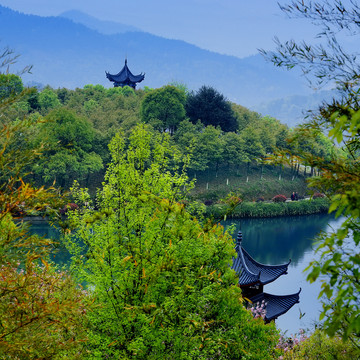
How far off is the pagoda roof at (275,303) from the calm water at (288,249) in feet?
10.8

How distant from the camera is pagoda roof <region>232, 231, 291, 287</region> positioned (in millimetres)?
14836

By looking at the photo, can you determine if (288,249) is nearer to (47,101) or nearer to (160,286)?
(160,286)

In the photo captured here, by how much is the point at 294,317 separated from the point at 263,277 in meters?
6.31

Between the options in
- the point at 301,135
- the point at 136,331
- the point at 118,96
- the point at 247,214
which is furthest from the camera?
the point at 118,96

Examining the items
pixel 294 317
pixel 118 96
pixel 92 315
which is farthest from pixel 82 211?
pixel 118 96

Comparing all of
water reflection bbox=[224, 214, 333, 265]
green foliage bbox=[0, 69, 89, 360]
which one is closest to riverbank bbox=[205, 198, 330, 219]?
water reflection bbox=[224, 214, 333, 265]

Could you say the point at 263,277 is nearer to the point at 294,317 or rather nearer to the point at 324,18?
the point at 294,317

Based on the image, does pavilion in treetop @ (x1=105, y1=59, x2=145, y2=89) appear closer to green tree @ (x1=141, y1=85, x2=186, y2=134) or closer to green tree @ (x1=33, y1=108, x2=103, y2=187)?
green tree @ (x1=141, y1=85, x2=186, y2=134)

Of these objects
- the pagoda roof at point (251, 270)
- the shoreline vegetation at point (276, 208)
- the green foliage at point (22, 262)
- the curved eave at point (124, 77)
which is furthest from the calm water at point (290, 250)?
the curved eave at point (124, 77)

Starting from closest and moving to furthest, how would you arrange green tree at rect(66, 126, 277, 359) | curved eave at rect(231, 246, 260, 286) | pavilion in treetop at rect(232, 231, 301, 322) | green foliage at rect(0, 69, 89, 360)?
green foliage at rect(0, 69, 89, 360) → green tree at rect(66, 126, 277, 359) → curved eave at rect(231, 246, 260, 286) → pavilion in treetop at rect(232, 231, 301, 322)

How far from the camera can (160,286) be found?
718 cm

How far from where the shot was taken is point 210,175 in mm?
44531

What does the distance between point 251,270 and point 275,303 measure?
70.2 inches

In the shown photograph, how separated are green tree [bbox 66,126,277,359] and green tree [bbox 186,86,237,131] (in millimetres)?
41029
